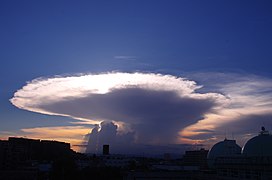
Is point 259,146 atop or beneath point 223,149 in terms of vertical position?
atop

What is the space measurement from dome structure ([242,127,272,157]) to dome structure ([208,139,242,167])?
8.99 metres

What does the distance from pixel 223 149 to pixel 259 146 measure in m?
13.6

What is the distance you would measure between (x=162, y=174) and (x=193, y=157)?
111 meters

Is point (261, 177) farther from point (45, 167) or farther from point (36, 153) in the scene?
point (36, 153)

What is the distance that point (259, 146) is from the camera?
4081cm

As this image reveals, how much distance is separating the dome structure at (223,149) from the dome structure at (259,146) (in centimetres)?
899

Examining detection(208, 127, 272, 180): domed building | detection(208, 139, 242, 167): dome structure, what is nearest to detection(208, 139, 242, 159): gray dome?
detection(208, 139, 242, 167): dome structure

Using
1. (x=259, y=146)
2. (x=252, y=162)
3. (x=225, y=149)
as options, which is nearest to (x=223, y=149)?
(x=225, y=149)

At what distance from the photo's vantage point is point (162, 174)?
4853 cm

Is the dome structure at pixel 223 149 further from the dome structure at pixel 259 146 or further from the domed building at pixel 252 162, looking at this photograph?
the dome structure at pixel 259 146

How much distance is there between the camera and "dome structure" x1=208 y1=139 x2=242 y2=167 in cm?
5266

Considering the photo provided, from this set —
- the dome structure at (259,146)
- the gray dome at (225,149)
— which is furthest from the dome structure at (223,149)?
the dome structure at (259,146)

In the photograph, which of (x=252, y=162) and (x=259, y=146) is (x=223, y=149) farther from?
(x=252, y=162)

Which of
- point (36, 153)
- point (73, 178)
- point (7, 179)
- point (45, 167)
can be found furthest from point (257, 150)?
point (36, 153)
